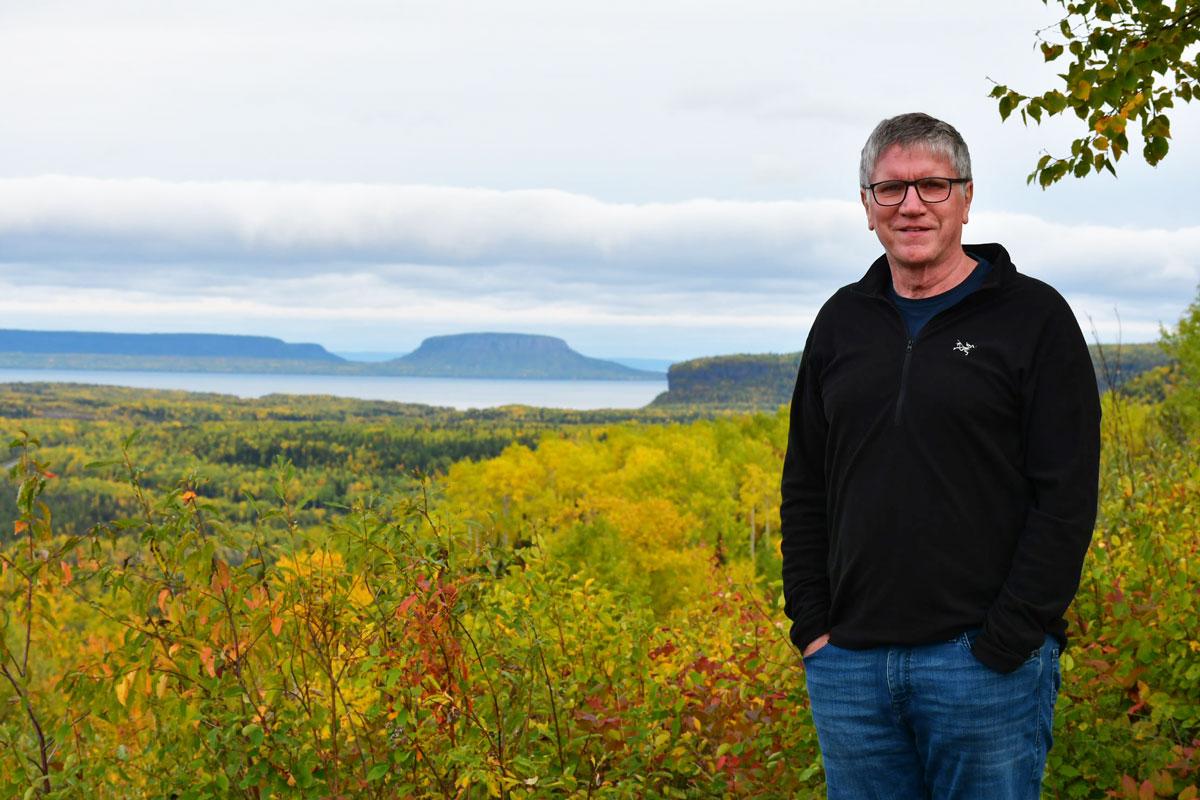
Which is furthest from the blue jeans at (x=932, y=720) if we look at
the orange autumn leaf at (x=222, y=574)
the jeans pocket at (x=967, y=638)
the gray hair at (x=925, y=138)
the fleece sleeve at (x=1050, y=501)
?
the orange autumn leaf at (x=222, y=574)

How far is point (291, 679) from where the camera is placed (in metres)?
4.27

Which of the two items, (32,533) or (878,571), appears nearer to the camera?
(878,571)

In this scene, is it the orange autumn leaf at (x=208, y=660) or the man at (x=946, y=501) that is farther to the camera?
the orange autumn leaf at (x=208, y=660)

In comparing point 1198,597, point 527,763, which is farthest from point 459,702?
point 1198,597

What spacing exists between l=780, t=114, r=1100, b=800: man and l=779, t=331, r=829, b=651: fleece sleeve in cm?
13

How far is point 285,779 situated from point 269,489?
112 centimetres

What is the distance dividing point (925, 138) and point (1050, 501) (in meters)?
1.10

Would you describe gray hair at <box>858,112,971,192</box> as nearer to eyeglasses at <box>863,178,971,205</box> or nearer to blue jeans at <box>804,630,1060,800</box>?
eyeglasses at <box>863,178,971,205</box>

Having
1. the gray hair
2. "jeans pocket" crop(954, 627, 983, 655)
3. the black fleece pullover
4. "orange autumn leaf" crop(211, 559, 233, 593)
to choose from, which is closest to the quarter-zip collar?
the black fleece pullover

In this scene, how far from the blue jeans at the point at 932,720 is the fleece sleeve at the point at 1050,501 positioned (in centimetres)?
12

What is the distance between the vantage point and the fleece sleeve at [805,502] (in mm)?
3348

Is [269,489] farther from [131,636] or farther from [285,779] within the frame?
[285,779]

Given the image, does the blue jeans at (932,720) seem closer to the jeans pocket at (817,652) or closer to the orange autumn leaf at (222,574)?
the jeans pocket at (817,652)

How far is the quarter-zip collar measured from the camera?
10.1ft
